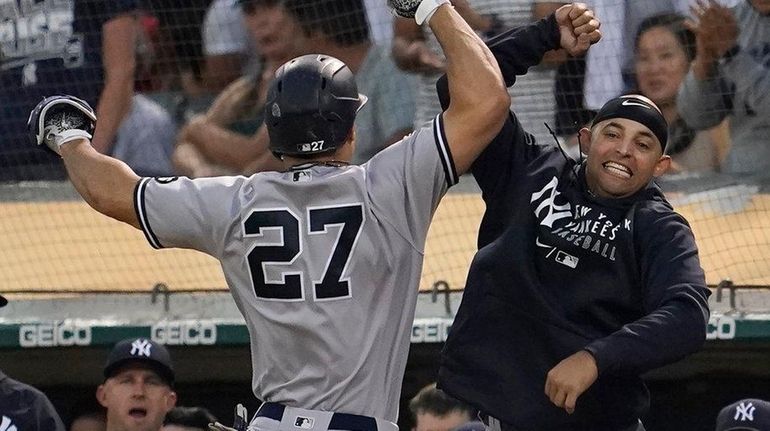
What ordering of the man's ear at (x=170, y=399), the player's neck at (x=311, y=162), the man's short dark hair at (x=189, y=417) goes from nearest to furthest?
the player's neck at (x=311, y=162) < the man's ear at (x=170, y=399) < the man's short dark hair at (x=189, y=417)

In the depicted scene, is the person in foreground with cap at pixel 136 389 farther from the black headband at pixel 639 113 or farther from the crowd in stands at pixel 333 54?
the black headband at pixel 639 113

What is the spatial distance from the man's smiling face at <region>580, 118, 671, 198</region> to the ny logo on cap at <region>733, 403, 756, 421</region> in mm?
1293

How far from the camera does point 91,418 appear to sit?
608 centimetres

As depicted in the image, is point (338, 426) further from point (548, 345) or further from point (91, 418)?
point (91, 418)

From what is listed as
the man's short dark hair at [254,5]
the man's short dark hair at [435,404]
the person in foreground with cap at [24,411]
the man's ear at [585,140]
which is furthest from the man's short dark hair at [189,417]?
the man's ear at [585,140]

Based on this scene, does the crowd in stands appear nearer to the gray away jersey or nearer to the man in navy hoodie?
the man in navy hoodie

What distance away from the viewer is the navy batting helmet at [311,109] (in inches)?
135

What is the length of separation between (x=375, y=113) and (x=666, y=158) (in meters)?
2.73

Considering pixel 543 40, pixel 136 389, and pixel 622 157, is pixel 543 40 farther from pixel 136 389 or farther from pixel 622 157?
pixel 136 389

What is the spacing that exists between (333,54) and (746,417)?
258 centimetres

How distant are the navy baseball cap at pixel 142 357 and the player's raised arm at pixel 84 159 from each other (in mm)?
1912

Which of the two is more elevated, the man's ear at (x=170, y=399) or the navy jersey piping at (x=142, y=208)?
the navy jersey piping at (x=142, y=208)

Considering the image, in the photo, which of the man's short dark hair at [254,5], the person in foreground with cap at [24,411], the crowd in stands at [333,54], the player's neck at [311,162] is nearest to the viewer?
the player's neck at [311,162]

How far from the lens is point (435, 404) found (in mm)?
5539
